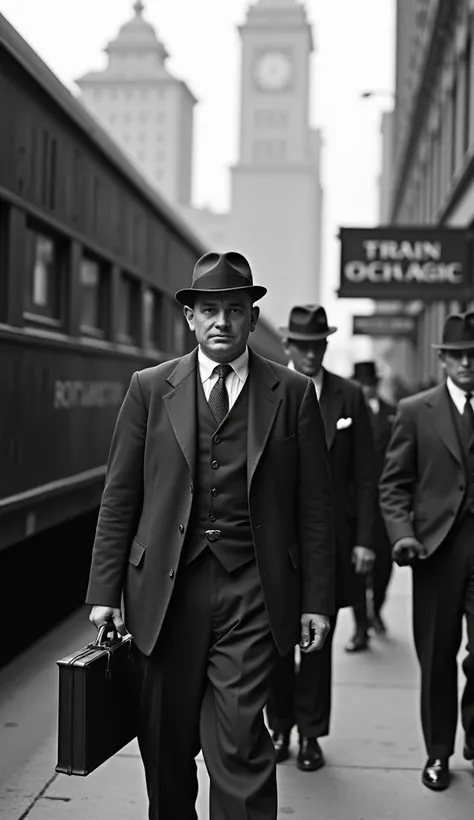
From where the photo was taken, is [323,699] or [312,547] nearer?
[312,547]

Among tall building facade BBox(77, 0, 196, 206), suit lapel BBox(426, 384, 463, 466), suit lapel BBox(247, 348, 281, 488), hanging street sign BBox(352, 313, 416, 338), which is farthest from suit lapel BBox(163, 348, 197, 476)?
tall building facade BBox(77, 0, 196, 206)

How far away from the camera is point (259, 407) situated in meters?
3.46

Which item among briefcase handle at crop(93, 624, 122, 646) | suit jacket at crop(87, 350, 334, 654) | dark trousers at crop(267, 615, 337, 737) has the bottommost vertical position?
dark trousers at crop(267, 615, 337, 737)

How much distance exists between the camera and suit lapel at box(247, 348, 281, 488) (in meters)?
3.37

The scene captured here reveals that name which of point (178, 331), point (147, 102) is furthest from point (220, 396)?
point (147, 102)

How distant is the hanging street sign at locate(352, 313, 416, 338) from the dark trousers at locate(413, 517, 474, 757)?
77.2 ft

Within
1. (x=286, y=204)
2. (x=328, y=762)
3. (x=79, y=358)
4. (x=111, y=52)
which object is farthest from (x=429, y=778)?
(x=286, y=204)

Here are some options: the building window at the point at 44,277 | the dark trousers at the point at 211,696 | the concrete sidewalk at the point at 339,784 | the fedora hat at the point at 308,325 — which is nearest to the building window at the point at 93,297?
the building window at the point at 44,277

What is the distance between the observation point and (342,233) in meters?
11.6

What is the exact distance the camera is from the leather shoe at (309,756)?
192 inches

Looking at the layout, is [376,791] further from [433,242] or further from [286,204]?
[286,204]

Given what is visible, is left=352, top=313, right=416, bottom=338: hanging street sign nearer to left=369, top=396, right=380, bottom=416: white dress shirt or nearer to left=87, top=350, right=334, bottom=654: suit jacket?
left=369, top=396, right=380, bottom=416: white dress shirt

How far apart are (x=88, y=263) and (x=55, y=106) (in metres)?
1.40

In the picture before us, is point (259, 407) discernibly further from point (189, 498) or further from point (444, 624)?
point (444, 624)
